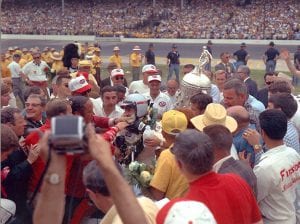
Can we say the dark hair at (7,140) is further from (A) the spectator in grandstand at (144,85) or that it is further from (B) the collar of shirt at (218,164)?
(A) the spectator in grandstand at (144,85)

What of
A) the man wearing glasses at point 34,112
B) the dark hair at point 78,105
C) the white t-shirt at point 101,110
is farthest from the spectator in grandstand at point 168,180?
the white t-shirt at point 101,110

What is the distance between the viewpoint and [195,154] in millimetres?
3668

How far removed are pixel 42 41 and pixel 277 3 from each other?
18.5 m

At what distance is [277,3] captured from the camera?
1917 inches

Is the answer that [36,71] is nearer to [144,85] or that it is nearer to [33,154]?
[144,85]

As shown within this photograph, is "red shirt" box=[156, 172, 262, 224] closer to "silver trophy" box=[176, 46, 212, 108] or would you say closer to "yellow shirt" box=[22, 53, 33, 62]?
"silver trophy" box=[176, 46, 212, 108]

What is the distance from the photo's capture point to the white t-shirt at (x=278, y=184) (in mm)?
4590

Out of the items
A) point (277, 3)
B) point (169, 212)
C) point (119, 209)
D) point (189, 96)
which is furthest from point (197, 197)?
point (277, 3)

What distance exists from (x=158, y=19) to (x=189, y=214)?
47712mm

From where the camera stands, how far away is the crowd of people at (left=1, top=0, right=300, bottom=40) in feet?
147

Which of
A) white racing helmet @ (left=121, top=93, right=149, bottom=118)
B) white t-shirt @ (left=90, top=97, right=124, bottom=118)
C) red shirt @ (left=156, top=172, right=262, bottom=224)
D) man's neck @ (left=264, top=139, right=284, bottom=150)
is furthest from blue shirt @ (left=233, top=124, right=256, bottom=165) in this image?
white t-shirt @ (left=90, top=97, right=124, bottom=118)

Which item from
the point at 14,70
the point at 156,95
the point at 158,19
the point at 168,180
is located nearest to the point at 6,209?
the point at 168,180

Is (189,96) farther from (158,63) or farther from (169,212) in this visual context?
(158,63)

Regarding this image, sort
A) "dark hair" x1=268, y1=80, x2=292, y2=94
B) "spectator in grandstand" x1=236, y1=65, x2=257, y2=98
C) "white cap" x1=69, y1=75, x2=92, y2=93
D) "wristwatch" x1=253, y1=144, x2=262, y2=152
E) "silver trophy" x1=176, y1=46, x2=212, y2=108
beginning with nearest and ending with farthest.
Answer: "wristwatch" x1=253, y1=144, x2=262, y2=152, "silver trophy" x1=176, y1=46, x2=212, y2=108, "dark hair" x1=268, y1=80, x2=292, y2=94, "white cap" x1=69, y1=75, x2=92, y2=93, "spectator in grandstand" x1=236, y1=65, x2=257, y2=98
